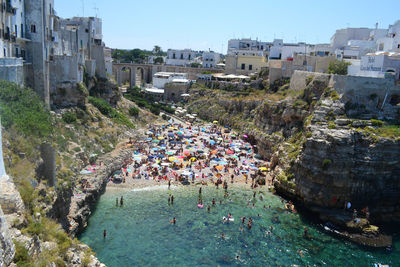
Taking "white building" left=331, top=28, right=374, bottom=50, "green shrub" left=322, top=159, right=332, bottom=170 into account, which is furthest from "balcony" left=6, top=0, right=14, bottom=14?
"white building" left=331, top=28, right=374, bottom=50

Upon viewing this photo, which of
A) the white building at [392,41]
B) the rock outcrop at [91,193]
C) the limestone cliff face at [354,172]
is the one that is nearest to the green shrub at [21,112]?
the rock outcrop at [91,193]

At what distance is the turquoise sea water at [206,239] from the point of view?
868 inches

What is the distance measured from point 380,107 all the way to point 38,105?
32.8 meters

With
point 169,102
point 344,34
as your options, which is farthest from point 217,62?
point 344,34

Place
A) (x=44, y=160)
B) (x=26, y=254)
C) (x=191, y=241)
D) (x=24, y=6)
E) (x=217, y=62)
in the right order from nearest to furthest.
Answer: (x=26, y=254), (x=44, y=160), (x=191, y=241), (x=24, y=6), (x=217, y=62)

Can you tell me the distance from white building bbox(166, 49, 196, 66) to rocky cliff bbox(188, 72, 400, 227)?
48682 millimetres

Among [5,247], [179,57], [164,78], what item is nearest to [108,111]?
[164,78]

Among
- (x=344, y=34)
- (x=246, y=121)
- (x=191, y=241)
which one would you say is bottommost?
(x=191, y=241)

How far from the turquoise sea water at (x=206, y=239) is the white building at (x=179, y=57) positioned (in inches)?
2400

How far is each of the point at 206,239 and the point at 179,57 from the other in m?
70.0

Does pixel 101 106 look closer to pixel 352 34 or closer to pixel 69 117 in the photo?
pixel 69 117

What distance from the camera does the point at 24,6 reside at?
102 ft

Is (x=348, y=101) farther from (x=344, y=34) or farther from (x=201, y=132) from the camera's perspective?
(x=344, y=34)

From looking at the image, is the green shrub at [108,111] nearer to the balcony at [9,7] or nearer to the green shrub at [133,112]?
the green shrub at [133,112]
